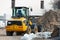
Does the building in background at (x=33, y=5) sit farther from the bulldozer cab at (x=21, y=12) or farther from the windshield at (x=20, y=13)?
the windshield at (x=20, y=13)

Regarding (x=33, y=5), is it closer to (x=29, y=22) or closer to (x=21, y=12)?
(x=21, y=12)

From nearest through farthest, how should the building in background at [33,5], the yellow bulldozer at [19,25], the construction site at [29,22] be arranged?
1. the construction site at [29,22]
2. the yellow bulldozer at [19,25]
3. the building in background at [33,5]

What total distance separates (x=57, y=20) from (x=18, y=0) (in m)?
15.2

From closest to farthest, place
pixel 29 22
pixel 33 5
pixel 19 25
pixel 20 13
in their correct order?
pixel 19 25 → pixel 29 22 → pixel 20 13 → pixel 33 5

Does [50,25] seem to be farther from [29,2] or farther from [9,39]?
[29,2]

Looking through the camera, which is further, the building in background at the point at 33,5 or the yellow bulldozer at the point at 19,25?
the building in background at the point at 33,5

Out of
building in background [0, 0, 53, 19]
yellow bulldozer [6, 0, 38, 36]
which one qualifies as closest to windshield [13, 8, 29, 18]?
yellow bulldozer [6, 0, 38, 36]

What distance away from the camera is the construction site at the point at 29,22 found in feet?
61.7

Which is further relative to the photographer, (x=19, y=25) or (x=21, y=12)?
(x=21, y=12)

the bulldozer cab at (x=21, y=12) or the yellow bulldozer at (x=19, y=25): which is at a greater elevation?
the bulldozer cab at (x=21, y=12)

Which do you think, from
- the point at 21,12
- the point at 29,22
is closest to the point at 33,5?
the point at 21,12

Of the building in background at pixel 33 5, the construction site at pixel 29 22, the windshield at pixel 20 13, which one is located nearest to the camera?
the construction site at pixel 29 22

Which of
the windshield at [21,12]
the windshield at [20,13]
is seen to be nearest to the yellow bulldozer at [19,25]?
the windshield at [20,13]

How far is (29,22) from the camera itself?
28.0 metres
